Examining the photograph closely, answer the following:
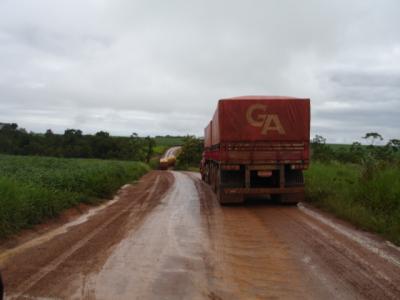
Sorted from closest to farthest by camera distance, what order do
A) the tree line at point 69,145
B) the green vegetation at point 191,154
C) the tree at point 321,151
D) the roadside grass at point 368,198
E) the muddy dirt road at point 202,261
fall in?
the muddy dirt road at point 202,261 < the roadside grass at point 368,198 < the tree at point 321,151 < the tree line at point 69,145 < the green vegetation at point 191,154

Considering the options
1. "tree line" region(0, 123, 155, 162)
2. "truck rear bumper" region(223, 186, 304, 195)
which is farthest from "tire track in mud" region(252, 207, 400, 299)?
"tree line" region(0, 123, 155, 162)

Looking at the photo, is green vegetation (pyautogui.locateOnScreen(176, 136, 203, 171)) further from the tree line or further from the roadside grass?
the roadside grass

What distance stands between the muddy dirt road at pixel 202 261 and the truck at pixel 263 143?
2.83 meters

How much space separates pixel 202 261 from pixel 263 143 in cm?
751

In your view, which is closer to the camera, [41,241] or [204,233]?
[41,241]

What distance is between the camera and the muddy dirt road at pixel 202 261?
17.6 feet

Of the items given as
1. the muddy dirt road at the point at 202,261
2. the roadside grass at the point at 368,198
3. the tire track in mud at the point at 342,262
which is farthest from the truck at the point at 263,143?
the tire track in mud at the point at 342,262

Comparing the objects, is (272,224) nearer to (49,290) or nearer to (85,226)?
(85,226)

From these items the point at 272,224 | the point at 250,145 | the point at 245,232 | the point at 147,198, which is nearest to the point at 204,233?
the point at 245,232

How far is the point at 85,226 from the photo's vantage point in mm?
10148

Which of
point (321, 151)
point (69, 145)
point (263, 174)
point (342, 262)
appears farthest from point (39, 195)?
point (69, 145)

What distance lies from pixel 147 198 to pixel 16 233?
780 cm

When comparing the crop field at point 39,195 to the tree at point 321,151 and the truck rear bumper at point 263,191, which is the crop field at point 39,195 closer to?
the truck rear bumper at point 263,191

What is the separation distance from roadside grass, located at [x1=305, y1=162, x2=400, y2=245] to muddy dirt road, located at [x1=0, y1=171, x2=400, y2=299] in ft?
1.86
